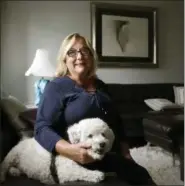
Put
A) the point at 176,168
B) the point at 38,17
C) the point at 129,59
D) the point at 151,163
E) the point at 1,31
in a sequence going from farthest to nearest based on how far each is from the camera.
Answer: the point at 129,59 → the point at 38,17 → the point at 1,31 → the point at 151,163 → the point at 176,168

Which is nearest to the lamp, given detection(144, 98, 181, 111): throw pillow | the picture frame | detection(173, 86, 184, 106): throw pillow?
the picture frame

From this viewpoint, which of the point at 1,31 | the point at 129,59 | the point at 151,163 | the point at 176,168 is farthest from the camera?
the point at 129,59

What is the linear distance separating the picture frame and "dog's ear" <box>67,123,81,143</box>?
2.21 meters

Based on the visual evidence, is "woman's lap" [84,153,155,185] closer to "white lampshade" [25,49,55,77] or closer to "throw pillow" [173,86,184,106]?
"white lampshade" [25,49,55,77]

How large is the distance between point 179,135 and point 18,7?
184cm

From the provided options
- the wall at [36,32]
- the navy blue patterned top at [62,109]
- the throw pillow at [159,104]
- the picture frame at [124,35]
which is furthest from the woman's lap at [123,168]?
the picture frame at [124,35]

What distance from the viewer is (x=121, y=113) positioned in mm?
2488

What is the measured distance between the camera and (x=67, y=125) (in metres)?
0.86

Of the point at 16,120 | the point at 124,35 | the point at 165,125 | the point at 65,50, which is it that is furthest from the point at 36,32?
the point at 65,50

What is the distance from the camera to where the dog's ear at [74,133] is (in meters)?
0.81

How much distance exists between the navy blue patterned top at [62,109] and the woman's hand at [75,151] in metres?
0.02

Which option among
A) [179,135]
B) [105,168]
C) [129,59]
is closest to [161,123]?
[179,135]

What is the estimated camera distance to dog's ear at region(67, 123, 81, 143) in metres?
0.81

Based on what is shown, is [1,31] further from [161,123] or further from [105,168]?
[105,168]
